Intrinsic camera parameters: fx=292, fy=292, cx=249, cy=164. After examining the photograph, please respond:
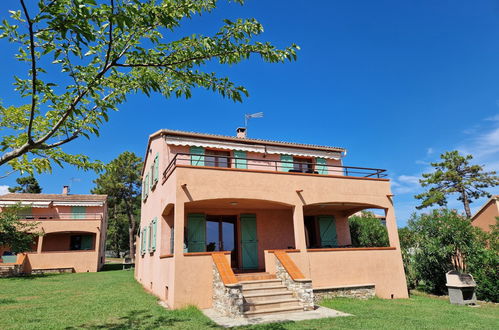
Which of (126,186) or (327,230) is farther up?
(126,186)

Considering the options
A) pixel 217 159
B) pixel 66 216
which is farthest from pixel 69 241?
pixel 217 159

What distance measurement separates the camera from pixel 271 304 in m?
9.73

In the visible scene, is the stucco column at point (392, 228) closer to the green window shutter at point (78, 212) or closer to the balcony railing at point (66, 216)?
the balcony railing at point (66, 216)

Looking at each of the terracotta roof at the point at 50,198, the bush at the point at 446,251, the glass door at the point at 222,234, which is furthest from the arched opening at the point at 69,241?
the bush at the point at 446,251

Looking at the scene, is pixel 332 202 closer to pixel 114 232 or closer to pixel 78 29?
pixel 78 29

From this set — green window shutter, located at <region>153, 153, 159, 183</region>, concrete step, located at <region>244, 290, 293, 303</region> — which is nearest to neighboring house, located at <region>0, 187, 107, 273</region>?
green window shutter, located at <region>153, 153, 159, 183</region>

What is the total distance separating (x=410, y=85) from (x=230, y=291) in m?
14.3

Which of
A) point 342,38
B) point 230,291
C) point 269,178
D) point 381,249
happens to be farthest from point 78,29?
point 381,249

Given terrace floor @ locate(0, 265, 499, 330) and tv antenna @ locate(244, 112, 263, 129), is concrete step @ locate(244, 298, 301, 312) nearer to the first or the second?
terrace floor @ locate(0, 265, 499, 330)

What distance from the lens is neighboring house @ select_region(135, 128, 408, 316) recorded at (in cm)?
1023

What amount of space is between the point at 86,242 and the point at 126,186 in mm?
15733

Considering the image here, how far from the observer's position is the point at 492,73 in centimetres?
1155

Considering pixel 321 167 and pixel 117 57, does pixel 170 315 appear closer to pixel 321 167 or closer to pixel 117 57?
pixel 117 57

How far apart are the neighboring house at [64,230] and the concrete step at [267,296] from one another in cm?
2414
